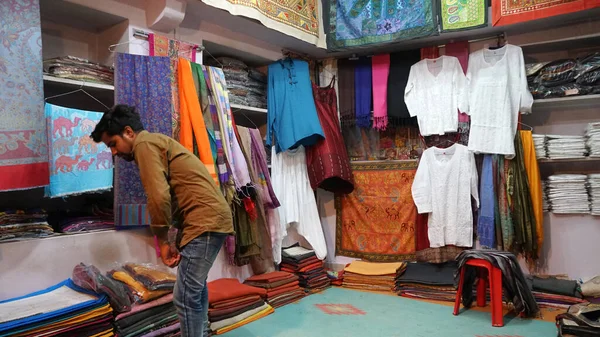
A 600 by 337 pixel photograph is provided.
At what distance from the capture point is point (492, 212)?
404cm

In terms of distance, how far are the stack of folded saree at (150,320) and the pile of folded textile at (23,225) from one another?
708 millimetres

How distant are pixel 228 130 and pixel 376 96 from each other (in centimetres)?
177

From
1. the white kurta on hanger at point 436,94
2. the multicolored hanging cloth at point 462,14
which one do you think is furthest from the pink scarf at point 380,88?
the multicolored hanging cloth at point 462,14

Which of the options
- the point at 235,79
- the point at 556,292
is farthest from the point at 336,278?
the point at 235,79

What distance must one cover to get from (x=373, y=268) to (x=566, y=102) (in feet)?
7.63

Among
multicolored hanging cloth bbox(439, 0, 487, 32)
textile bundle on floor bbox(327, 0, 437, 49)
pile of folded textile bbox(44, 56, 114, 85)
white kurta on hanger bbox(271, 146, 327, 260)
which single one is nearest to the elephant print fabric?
pile of folded textile bbox(44, 56, 114, 85)

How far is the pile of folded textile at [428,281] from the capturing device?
3967 mm

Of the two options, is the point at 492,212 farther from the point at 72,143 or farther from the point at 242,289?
the point at 72,143

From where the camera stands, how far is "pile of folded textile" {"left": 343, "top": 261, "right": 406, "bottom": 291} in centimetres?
428

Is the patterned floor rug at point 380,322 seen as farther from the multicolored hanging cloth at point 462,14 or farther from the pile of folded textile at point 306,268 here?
the multicolored hanging cloth at point 462,14

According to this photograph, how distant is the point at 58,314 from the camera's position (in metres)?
2.31

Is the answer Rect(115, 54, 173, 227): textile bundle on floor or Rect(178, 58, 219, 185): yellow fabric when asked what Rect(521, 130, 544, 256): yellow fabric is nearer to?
Rect(178, 58, 219, 185): yellow fabric

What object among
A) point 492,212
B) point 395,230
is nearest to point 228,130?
point 395,230

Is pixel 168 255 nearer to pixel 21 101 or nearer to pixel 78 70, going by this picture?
pixel 21 101
